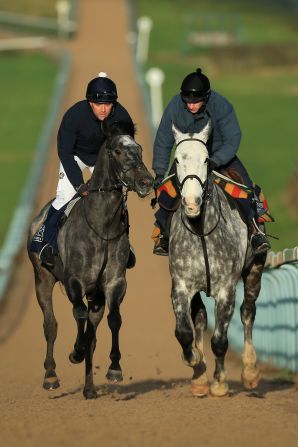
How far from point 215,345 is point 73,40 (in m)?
60.0

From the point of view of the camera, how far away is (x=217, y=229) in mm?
14211

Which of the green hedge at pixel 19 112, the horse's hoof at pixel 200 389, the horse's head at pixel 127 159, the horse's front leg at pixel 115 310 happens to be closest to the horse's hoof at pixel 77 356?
the horse's front leg at pixel 115 310

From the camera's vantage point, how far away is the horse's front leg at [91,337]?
1485cm

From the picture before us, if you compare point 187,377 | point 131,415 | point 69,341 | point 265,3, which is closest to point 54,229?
point 131,415

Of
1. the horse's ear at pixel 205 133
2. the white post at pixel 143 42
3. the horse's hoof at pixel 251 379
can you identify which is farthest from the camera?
the white post at pixel 143 42

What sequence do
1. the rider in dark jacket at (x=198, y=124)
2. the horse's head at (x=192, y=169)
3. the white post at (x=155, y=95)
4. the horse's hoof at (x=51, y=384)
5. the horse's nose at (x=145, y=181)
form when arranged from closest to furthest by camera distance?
the horse's head at (x=192, y=169)
the horse's nose at (x=145, y=181)
the rider in dark jacket at (x=198, y=124)
the horse's hoof at (x=51, y=384)
the white post at (x=155, y=95)

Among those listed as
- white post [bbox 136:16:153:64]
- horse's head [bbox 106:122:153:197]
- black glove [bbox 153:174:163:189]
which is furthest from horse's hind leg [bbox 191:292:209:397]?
white post [bbox 136:16:153:64]

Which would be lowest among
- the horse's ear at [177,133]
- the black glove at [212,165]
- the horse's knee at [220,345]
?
the horse's knee at [220,345]

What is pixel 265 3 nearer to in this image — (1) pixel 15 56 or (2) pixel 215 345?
(1) pixel 15 56

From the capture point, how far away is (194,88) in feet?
47.0

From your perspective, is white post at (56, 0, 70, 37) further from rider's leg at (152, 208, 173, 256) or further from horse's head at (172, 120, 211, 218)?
horse's head at (172, 120, 211, 218)

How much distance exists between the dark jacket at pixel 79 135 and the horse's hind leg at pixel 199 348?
1.90m

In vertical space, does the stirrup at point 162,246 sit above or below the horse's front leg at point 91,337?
above

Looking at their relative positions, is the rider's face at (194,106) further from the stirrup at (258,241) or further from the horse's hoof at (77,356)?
the horse's hoof at (77,356)
